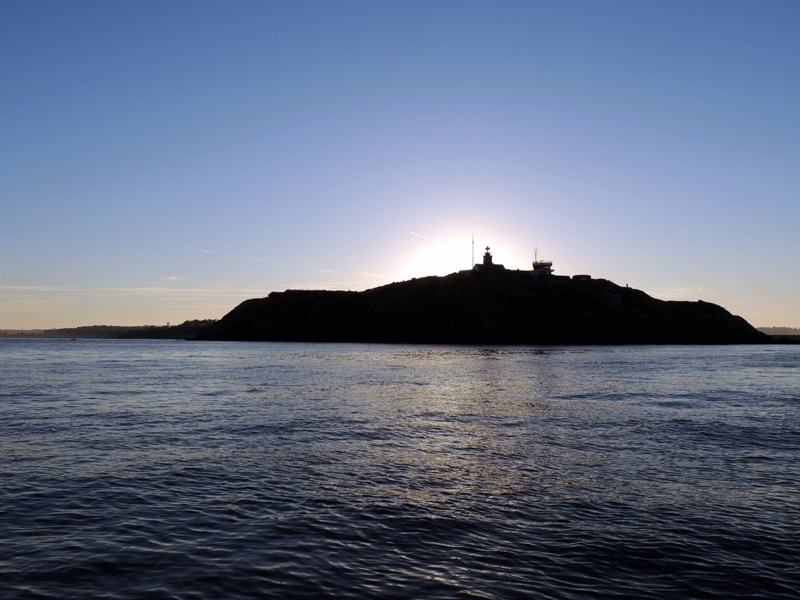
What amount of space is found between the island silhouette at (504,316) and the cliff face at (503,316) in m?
0.32

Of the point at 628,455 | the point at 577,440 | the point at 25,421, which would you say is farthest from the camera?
the point at 25,421

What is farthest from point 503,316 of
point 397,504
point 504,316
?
point 397,504

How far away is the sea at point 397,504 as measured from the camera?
353 inches

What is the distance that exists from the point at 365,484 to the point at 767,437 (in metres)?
17.7

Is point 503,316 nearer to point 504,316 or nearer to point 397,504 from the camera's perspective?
point 504,316

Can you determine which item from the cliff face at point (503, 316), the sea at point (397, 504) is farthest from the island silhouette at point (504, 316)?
the sea at point (397, 504)

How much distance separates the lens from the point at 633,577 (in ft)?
29.9

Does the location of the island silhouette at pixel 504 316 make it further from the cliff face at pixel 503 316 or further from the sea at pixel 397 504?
the sea at pixel 397 504

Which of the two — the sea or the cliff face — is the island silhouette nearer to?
the cliff face

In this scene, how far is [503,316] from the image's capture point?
164 m

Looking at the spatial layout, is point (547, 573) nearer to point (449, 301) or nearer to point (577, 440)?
point (577, 440)

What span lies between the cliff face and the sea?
452ft

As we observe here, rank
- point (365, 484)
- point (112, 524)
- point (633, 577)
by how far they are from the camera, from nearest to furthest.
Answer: point (633, 577)
point (112, 524)
point (365, 484)

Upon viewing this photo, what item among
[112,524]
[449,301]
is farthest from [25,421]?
[449,301]
